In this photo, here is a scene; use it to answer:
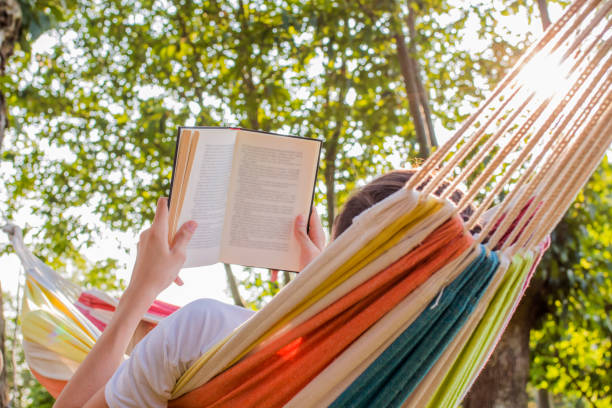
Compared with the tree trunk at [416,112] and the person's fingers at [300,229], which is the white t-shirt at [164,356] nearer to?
the person's fingers at [300,229]

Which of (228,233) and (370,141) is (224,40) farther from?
(228,233)

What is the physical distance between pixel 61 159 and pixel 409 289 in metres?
5.85

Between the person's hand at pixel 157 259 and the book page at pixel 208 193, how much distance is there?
0.40 feet

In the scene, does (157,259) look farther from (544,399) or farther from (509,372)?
(544,399)

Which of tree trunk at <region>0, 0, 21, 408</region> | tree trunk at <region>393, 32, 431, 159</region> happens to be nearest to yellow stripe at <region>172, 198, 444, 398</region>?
tree trunk at <region>0, 0, 21, 408</region>

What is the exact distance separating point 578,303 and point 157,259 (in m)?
3.74

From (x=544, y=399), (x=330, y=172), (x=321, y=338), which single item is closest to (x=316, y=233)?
(x=321, y=338)

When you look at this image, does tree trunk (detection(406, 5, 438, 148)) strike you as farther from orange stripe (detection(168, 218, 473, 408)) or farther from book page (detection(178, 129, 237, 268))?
orange stripe (detection(168, 218, 473, 408))

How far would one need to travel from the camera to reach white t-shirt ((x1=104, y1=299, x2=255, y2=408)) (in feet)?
3.07

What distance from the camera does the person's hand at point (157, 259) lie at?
43.0 inches

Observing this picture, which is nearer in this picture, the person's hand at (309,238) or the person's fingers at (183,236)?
the person's fingers at (183,236)

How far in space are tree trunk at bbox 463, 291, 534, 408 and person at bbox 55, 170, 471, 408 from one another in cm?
313

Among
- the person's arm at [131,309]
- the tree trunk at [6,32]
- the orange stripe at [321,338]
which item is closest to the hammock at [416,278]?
the orange stripe at [321,338]

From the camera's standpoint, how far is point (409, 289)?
948mm
